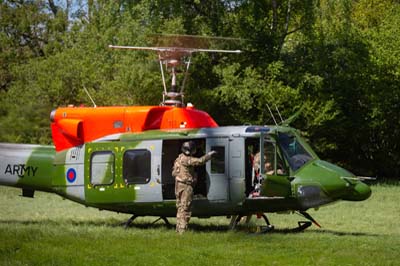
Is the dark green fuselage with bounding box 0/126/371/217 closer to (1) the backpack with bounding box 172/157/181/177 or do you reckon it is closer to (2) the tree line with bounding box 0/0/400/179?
(1) the backpack with bounding box 172/157/181/177

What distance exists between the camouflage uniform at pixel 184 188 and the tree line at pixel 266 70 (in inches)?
578

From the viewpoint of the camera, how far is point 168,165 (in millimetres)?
14797

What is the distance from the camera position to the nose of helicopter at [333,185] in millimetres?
13531

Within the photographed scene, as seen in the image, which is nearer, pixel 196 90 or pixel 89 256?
pixel 89 256

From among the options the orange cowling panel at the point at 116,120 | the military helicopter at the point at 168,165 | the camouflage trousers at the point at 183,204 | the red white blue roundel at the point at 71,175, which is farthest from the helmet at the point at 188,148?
the red white blue roundel at the point at 71,175

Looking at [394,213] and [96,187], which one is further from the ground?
[96,187]

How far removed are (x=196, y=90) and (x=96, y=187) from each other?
16.8m

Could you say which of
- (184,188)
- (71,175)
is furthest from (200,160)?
(71,175)

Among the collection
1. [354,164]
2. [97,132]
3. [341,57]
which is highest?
[341,57]

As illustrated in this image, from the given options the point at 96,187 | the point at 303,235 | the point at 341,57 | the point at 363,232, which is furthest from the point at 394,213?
the point at 341,57

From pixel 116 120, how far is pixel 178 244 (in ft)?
13.0

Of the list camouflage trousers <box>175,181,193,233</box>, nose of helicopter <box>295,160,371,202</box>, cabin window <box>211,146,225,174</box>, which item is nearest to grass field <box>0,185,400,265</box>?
camouflage trousers <box>175,181,193,233</box>

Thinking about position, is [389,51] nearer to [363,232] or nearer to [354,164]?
[354,164]

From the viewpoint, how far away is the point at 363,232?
15.5m
